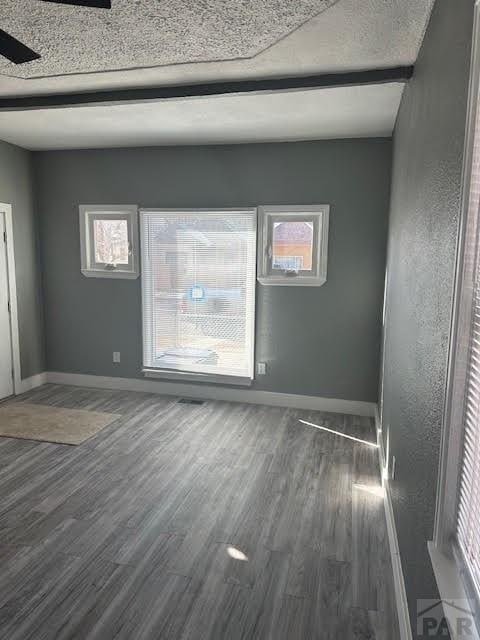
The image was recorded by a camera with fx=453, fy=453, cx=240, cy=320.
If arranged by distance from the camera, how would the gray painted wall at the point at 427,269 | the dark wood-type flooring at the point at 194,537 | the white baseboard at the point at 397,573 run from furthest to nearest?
the dark wood-type flooring at the point at 194,537, the white baseboard at the point at 397,573, the gray painted wall at the point at 427,269

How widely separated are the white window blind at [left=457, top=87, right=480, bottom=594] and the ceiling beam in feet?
5.89

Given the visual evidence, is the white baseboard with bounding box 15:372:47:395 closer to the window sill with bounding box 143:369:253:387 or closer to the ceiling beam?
the window sill with bounding box 143:369:253:387

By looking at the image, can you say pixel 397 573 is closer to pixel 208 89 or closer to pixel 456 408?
pixel 456 408

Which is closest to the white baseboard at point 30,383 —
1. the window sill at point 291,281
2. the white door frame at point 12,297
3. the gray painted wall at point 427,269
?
the white door frame at point 12,297

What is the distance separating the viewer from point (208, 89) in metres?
Result: 2.91

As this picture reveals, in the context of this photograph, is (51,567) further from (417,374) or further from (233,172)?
(233,172)

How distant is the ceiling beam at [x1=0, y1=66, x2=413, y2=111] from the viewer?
2.65 meters

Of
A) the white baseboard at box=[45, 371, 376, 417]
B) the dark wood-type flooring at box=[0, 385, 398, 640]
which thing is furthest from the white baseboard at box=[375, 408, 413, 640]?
the white baseboard at box=[45, 371, 376, 417]

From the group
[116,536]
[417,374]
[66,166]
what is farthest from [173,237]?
[417,374]

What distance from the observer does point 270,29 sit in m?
2.17

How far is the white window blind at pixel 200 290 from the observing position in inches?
179

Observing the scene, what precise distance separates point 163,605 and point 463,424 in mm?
1561

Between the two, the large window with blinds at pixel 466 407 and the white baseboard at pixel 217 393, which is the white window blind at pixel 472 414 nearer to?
the large window with blinds at pixel 466 407

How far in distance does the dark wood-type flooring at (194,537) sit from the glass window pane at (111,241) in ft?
6.29
